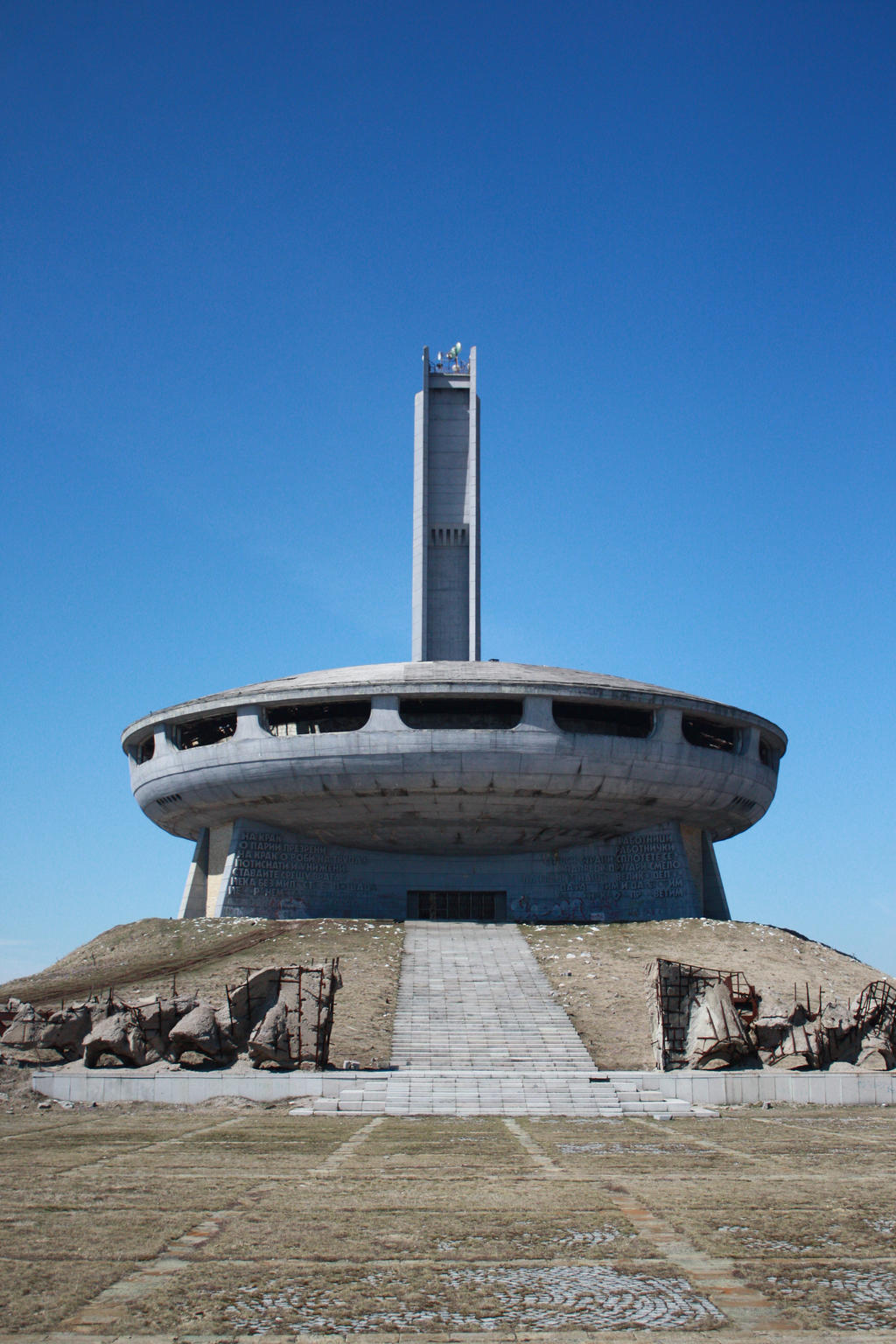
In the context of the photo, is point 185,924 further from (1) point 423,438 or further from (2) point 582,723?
(1) point 423,438

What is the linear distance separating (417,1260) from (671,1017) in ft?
48.5

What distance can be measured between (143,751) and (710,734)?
2023 centimetres

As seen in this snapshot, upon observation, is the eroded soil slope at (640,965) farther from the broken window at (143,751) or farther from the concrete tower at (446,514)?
the concrete tower at (446,514)

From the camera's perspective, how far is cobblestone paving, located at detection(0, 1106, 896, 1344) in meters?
5.37

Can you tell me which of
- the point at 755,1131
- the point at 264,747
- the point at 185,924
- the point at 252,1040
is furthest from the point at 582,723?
the point at 755,1131

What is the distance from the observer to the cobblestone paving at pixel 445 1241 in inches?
211

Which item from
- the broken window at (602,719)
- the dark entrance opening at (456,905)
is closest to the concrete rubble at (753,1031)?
the broken window at (602,719)

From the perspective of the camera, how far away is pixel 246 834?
119 ft

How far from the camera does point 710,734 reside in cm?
3959

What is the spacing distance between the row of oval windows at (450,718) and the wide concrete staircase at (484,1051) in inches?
277

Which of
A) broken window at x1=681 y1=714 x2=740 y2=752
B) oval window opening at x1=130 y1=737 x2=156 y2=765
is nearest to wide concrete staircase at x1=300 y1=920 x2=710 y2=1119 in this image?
broken window at x1=681 y1=714 x2=740 y2=752

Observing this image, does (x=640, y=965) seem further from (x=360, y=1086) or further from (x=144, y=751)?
(x=144, y=751)

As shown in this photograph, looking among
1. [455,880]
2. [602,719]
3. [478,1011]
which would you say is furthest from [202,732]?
[478,1011]

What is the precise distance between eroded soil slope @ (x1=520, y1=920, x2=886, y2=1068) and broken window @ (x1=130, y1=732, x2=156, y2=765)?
15.7 metres
